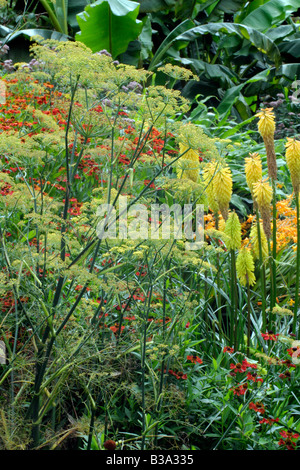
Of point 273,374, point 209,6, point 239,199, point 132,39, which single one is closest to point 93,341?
point 273,374

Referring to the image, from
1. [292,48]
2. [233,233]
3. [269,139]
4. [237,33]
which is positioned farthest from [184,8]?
[233,233]

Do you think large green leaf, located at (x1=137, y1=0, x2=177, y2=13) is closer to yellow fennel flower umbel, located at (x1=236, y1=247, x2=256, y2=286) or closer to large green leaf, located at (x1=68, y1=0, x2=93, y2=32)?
large green leaf, located at (x1=68, y1=0, x2=93, y2=32)

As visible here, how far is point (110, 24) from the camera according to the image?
28.3 feet

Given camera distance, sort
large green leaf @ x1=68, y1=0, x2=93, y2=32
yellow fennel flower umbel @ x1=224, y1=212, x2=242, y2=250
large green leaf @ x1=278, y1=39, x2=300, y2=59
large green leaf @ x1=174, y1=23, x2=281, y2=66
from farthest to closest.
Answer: large green leaf @ x1=68, y1=0, x2=93, y2=32 < large green leaf @ x1=278, y1=39, x2=300, y2=59 < large green leaf @ x1=174, y1=23, x2=281, y2=66 < yellow fennel flower umbel @ x1=224, y1=212, x2=242, y2=250

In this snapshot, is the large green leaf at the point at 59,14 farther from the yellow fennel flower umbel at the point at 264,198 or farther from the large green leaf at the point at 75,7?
the yellow fennel flower umbel at the point at 264,198

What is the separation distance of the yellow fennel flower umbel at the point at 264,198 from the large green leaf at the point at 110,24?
20.4 feet

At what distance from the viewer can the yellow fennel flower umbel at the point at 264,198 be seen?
123 inches

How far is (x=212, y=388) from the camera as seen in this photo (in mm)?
2842

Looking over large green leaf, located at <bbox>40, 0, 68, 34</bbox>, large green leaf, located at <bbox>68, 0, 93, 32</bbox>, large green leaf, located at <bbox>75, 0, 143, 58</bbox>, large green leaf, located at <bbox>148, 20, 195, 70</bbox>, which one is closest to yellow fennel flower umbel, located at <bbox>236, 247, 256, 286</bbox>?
large green leaf, located at <bbox>75, 0, 143, 58</bbox>

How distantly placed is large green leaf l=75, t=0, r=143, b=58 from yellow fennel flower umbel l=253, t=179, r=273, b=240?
622 centimetres

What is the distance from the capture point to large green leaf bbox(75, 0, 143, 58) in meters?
8.41

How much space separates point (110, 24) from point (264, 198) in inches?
260

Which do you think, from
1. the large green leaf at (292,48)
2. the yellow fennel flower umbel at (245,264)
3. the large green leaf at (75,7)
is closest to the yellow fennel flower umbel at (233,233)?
the yellow fennel flower umbel at (245,264)

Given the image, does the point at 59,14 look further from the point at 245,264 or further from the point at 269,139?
the point at 245,264
